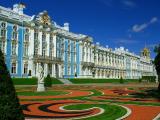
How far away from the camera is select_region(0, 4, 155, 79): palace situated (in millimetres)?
56219

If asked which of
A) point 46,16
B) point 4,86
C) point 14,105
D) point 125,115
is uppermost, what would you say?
point 46,16

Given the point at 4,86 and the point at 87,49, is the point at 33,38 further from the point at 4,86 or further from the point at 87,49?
the point at 4,86

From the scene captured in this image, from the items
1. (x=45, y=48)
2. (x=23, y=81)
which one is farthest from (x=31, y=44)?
(x=23, y=81)

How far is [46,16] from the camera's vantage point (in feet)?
213

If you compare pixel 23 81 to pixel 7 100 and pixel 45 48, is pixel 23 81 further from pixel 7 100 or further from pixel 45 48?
pixel 7 100

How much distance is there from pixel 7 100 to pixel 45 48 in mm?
59345

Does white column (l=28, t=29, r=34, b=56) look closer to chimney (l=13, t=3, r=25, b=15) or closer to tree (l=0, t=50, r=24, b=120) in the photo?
chimney (l=13, t=3, r=25, b=15)

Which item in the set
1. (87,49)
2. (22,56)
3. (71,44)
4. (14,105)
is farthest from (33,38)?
(14,105)

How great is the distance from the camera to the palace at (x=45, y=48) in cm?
5622

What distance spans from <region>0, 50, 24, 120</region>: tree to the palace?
48.1 metres

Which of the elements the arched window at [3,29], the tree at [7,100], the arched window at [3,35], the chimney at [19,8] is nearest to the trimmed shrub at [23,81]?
the arched window at [3,35]

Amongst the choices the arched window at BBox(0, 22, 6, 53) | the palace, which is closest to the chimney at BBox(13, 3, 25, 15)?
the palace

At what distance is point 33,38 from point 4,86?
5505 centimetres

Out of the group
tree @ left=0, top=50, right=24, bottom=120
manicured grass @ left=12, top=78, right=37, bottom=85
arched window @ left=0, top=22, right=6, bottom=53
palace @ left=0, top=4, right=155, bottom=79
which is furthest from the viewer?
palace @ left=0, top=4, right=155, bottom=79
